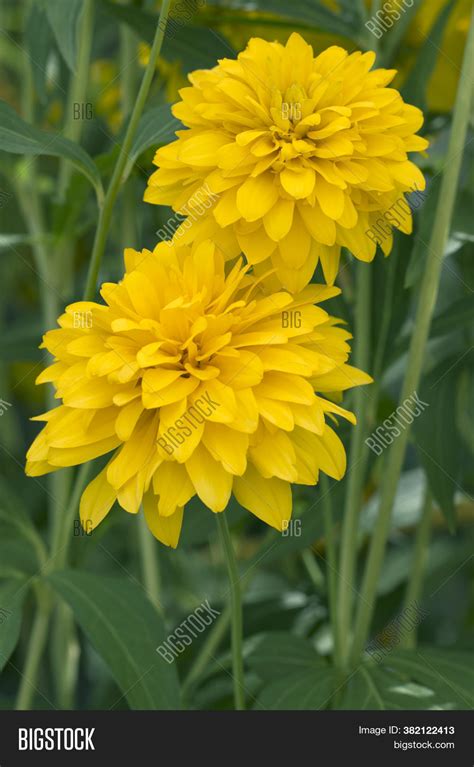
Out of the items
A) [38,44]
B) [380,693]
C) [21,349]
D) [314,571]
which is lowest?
[380,693]

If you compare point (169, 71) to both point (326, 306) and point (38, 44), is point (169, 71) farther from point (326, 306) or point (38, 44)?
point (326, 306)

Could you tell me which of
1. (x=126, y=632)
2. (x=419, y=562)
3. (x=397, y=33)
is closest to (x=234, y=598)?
(x=126, y=632)

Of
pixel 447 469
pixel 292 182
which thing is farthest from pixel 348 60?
pixel 447 469

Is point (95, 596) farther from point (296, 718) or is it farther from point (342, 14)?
point (342, 14)

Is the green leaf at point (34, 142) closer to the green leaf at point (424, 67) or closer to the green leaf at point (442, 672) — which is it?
the green leaf at point (424, 67)

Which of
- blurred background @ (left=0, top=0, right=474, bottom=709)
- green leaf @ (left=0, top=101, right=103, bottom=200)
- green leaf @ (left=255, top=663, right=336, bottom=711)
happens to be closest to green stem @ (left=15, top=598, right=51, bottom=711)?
blurred background @ (left=0, top=0, right=474, bottom=709)
